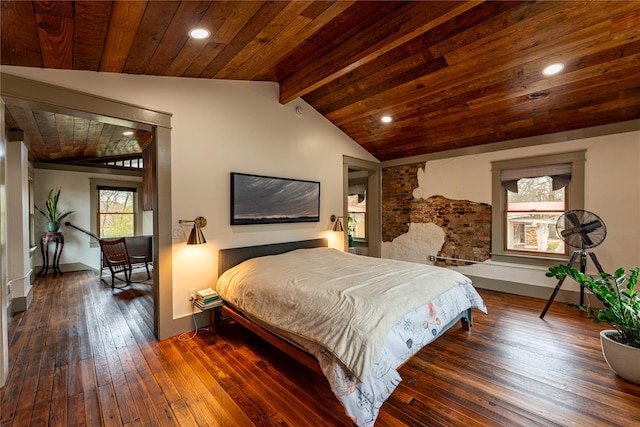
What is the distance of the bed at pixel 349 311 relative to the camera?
1.58 meters

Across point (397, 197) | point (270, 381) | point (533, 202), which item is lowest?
point (270, 381)

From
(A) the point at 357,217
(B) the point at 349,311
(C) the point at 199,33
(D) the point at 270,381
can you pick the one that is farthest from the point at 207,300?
Result: (A) the point at 357,217

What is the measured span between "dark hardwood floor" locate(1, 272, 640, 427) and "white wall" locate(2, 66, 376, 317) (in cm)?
73

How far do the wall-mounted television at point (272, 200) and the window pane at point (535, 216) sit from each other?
3.09 m

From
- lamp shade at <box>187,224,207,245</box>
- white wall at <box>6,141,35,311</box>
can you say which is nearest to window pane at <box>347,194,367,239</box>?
lamp shade at <box>187,224,207,245</box>

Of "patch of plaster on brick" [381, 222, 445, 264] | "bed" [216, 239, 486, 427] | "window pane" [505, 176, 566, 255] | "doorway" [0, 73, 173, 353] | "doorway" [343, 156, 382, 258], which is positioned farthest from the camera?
"doorway" [343, 156, 382, 258]

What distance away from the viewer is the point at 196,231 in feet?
9.37

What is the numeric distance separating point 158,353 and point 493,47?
14.3ft

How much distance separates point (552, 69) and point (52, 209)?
854 centimetres

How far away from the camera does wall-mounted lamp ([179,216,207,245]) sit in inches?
111

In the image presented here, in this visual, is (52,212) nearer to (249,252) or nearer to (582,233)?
(249,252)

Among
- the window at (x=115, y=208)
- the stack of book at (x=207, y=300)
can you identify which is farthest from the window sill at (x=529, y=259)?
the window at (x=115, y=208)

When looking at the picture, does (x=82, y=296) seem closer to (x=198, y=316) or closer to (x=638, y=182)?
(x=198, y=316)

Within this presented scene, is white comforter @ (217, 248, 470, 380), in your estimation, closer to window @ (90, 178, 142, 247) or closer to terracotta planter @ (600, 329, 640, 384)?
terracotta planter @ (600, 329, 640, 384)
